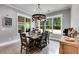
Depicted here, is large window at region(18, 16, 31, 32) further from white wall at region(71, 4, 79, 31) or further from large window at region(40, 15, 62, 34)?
white wall at region(71, 4, 79, 31)

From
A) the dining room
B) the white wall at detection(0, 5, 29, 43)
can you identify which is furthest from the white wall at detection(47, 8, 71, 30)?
the white wall at detection(0, 5, 29, 43)

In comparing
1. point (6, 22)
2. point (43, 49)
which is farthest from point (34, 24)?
point (6, 22)

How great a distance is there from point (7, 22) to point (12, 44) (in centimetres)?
63

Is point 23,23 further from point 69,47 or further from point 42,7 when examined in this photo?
point 69,47

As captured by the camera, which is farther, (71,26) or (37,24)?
(37,24)

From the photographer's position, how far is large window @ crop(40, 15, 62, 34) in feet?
7.70

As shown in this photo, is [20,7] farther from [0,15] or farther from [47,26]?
[47,26]

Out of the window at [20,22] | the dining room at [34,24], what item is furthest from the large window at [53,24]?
the window at [20,22]

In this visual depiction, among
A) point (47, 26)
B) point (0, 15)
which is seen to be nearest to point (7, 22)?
point (0, 15)

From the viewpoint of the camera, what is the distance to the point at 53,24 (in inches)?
94.3

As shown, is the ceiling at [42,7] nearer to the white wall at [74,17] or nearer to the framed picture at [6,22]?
the white wall at [74,17]

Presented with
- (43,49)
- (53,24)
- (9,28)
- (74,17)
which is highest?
(74,17)

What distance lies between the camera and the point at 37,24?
7.89 ft
